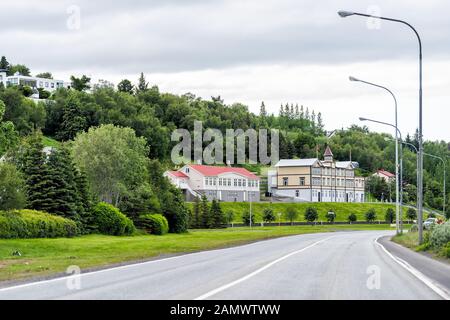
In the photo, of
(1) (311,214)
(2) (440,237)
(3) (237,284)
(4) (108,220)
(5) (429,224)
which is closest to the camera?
(3) (237,284)

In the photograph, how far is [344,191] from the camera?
17362cm

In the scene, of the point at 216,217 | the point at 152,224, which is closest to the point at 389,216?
the point at 216,217

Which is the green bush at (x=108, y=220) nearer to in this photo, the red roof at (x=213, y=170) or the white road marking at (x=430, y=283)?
the white road marking at (x=430, y=283)

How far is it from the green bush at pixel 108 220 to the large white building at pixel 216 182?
70.4m

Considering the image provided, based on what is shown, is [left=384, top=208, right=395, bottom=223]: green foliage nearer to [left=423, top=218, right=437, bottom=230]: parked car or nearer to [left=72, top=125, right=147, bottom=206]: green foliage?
[left=423, top=218, right=437, bottom=230]: parked car

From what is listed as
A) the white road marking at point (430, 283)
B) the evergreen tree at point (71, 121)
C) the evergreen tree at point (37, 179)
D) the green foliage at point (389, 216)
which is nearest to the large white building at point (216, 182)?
the green foliage at point (389, 216)

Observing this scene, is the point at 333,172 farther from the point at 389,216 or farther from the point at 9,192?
the point at 9,192

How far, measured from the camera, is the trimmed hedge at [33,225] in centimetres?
4406

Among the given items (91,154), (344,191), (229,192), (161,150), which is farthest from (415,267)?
(344,191)

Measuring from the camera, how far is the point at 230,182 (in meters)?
146

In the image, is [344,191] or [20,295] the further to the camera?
[344,191]

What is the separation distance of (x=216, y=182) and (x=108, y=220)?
8161 cm
